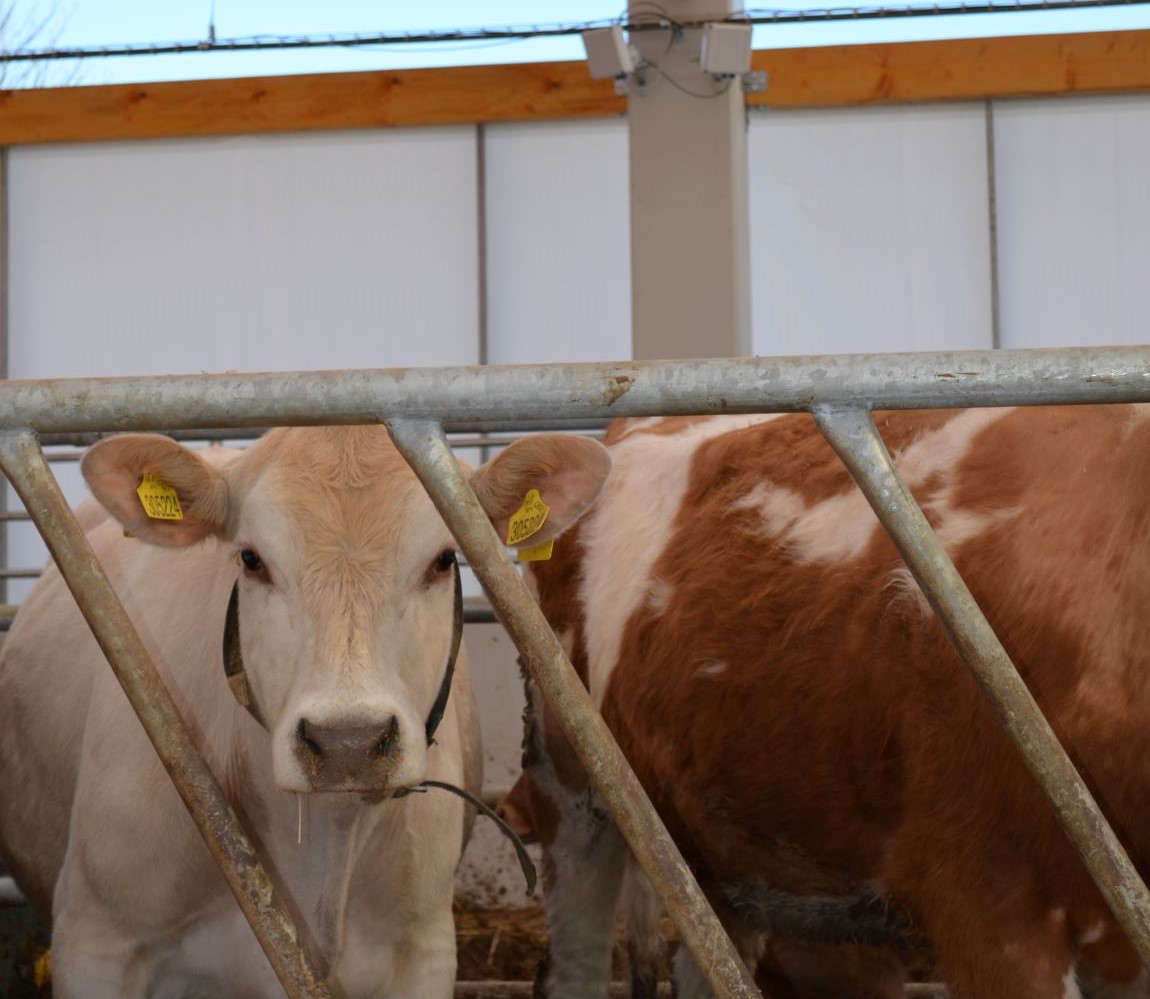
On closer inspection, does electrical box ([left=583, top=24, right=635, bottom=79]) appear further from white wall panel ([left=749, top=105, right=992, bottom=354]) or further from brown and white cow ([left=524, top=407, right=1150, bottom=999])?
brown and white cow ([left=524, top=407, right=1150, bottom=999])

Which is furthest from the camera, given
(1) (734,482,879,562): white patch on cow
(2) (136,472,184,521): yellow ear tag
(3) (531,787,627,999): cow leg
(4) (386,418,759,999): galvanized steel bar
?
(3) (531,787,627,999): cow leg

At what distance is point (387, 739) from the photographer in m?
1.84

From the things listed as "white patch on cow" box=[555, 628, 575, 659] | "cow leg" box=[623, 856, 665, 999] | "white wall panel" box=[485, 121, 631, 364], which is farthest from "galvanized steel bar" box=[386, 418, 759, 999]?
"white wall panel" box=[485, 121, 631, 364]

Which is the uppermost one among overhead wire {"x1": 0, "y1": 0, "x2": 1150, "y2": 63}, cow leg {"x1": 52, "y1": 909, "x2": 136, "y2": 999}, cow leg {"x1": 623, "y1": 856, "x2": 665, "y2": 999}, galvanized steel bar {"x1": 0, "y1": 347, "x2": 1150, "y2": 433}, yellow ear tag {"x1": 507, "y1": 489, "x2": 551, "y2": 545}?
overhead wire {"x1": 0, "y1": 0, "x2": 1150, "y2": 63}

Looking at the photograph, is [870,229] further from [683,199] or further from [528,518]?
[528,518]

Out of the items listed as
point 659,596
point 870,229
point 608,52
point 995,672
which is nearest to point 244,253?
point 608,52

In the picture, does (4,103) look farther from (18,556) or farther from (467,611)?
(467,611)

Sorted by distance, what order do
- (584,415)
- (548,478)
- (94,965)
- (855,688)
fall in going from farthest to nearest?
(855,688)
(94,965)
(548,478)
(584,415)

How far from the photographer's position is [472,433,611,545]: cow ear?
207cm

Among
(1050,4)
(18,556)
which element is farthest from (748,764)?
(18,556)

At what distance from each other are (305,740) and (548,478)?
517mm

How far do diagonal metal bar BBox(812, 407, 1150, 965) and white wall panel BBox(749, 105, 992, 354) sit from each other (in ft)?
23.3

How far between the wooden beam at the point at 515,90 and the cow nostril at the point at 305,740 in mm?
7112

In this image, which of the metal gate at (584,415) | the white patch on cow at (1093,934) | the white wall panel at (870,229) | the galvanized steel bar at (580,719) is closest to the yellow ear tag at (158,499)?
the metal gate at (584,415)
